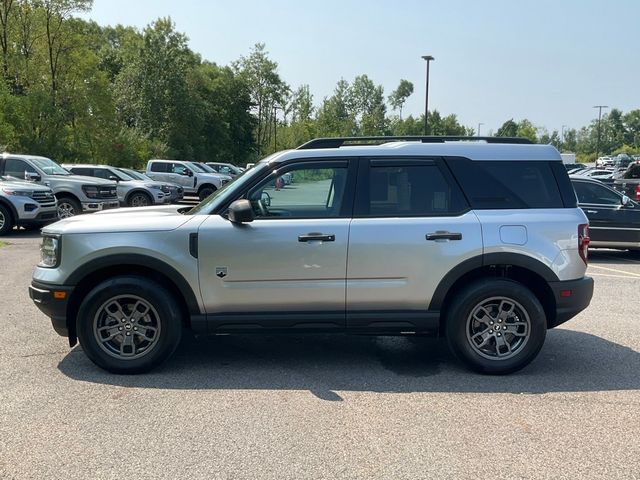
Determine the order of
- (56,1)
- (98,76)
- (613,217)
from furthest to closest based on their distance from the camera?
1. (98,76)
2. (56,1)
3. (613,217)

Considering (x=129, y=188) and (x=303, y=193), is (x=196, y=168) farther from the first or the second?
(x=303, y=193)

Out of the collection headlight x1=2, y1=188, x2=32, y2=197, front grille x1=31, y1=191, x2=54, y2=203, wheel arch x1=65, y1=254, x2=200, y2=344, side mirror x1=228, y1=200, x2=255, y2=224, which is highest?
side mirror x1=228, y1=200, x2=255, y2=224

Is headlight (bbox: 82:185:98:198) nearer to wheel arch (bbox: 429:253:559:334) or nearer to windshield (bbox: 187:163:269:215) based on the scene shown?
windshield (bbox: 187:163:269:215)

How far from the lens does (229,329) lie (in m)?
4.96

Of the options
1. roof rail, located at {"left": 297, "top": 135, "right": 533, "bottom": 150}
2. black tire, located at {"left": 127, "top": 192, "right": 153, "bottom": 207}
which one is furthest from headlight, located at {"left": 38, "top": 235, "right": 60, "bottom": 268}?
black tire, located at {"left": 127, "top": 192, "right": 153, "bottom": 207}

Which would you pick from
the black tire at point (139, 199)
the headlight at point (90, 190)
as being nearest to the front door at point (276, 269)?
the headlight at point (90, 190)

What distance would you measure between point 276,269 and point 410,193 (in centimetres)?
133

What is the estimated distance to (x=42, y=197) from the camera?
14.2m

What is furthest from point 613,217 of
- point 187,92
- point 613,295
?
point 187,92

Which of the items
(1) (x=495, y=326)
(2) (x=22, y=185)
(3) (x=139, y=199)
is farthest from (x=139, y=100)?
(1) (x=495, y=326)

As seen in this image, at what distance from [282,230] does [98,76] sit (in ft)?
111

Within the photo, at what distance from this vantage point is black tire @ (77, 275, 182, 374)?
489 cm

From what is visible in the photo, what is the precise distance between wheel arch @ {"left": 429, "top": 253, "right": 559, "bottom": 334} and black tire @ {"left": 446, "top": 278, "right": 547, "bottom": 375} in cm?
10

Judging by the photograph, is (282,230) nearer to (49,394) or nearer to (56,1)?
(49,394)
